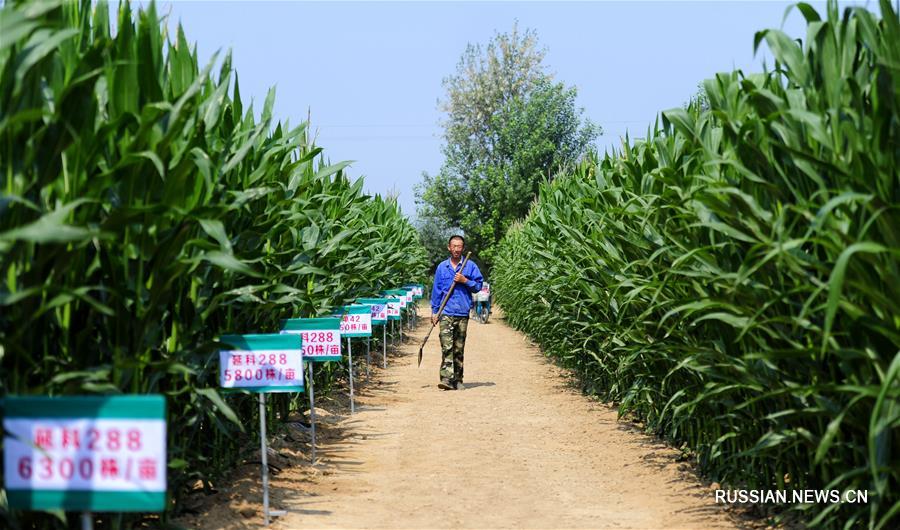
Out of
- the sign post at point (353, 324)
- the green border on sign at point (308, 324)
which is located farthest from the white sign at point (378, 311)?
the green border on sign at point (308, 324)

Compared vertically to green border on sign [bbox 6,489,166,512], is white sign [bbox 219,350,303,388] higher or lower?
higher

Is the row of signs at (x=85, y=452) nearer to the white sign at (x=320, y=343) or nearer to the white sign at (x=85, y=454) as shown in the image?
the white sign at (x=85, y=454)

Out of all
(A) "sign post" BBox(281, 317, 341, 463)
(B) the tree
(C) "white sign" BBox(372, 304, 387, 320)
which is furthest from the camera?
(B) the tree

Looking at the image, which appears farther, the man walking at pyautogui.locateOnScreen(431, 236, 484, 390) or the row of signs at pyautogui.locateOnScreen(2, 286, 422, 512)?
the man walking at pyautogui.locateOnScreen(431, 236, 484, 390)

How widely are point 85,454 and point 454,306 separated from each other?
911cm

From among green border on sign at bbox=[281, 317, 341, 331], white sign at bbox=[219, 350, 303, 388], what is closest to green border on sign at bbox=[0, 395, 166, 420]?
white sign at bbox=[219, 350, 303, 388]

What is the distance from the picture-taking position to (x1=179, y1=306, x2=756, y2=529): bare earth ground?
227 inches

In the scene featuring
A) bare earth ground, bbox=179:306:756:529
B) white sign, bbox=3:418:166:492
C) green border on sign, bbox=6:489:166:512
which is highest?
white sign, bbox=3:418:166:492

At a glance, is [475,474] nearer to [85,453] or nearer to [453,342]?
[85,453]

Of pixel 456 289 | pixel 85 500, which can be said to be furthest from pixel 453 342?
pixel 85 500

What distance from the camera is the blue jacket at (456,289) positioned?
487 inches

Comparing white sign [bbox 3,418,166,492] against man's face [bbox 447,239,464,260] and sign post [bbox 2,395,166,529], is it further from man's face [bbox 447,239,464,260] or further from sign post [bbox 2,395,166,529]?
man's face [bbox 447,239,464,260]

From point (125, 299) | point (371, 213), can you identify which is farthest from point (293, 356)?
point (371, 213)

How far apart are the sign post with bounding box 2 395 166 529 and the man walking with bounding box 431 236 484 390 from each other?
8816mm
